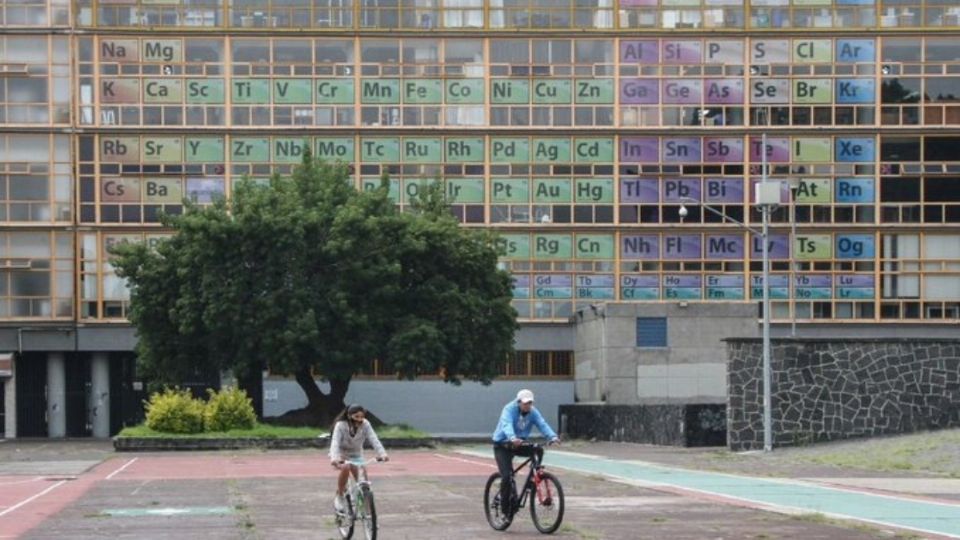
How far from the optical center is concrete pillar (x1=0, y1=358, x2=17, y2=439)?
71.9 metres

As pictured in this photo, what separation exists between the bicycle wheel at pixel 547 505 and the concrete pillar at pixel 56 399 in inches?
2138

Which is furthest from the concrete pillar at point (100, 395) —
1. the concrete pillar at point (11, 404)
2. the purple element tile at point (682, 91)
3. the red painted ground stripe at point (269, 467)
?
the red painted ground stripe at point (269, 467)

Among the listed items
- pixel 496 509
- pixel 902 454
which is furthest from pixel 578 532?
pixel 902 454

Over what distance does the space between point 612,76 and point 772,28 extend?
666cm

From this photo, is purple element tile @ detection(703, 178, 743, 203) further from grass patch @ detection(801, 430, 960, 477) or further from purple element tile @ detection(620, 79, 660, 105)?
grass patch @ detection(801, 430, 960, 477)

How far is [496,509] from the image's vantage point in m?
21.3

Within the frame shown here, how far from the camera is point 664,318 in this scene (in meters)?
62.5

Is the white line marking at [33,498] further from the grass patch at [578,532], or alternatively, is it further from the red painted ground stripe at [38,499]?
the grass patch at [578,532]

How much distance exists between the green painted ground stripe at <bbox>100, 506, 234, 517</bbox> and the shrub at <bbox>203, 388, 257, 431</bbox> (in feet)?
94.8

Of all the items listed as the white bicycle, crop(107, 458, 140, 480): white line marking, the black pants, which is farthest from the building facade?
the white bicycle

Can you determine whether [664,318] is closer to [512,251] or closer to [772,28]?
[512,251]

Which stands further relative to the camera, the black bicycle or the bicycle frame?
the bicycle frame

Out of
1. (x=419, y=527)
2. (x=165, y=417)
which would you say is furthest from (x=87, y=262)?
(x=419, y=527)

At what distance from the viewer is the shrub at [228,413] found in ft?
179
